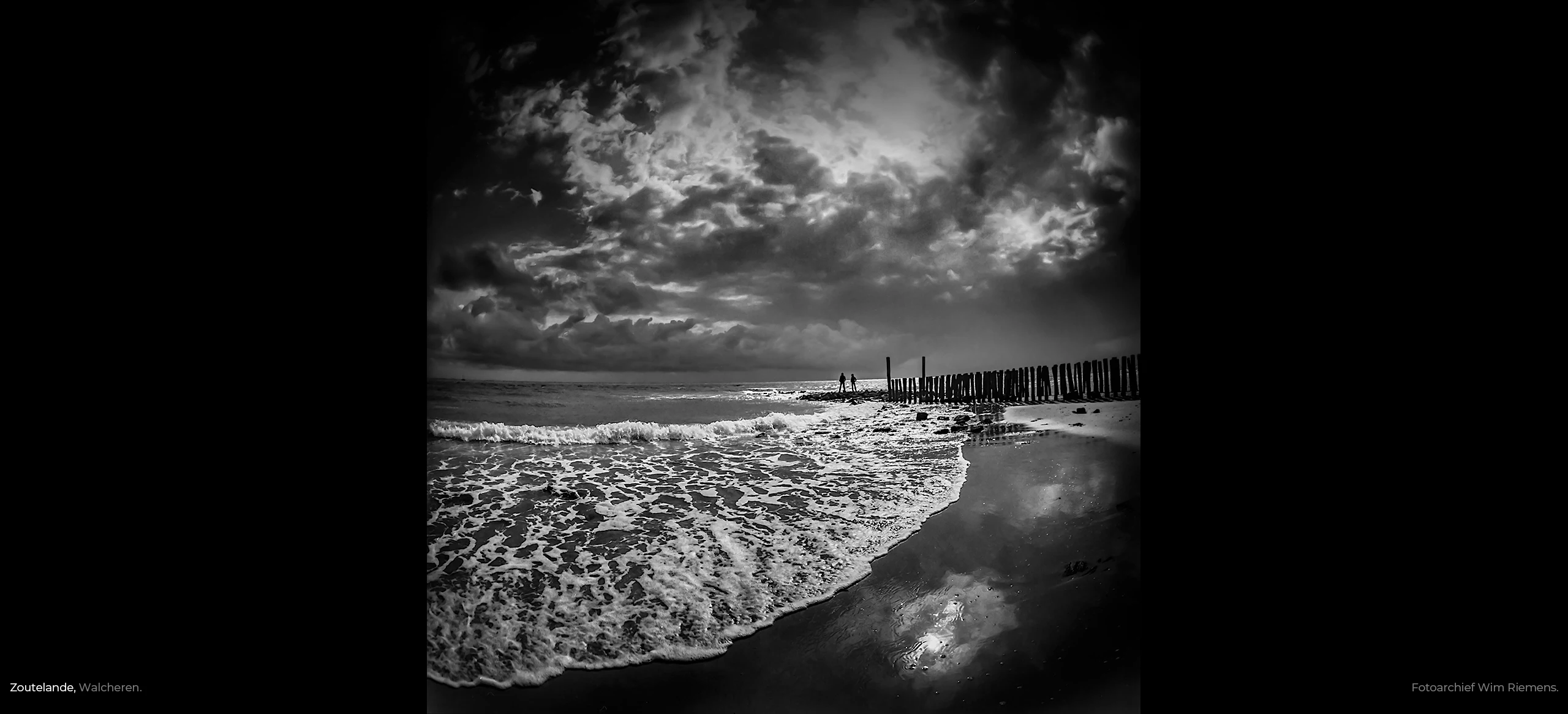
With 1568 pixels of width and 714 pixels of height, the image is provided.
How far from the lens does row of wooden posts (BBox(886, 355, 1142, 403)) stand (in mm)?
2688

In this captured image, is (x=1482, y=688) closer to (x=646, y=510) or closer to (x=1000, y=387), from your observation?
(x=1000, y=387)

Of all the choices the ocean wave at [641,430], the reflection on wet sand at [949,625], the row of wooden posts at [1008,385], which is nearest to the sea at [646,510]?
the ocean wave at [641,430]

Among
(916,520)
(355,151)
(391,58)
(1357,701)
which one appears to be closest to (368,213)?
(355,151)

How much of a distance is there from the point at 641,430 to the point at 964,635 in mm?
2274

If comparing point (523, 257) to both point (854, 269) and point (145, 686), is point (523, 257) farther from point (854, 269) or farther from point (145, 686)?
point (145, 686)

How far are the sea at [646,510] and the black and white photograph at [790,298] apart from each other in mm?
18

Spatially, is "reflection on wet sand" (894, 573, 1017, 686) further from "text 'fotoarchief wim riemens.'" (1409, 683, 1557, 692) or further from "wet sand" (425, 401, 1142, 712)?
"text 'fotoarchief wim riemens.'" (1409, 683, 1557, 692)

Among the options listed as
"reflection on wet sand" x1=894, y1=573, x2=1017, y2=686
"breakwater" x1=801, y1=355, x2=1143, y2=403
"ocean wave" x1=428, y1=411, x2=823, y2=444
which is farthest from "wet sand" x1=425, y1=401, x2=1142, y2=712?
"ocean wave" x1=428, y1=411, x2=823, y2=444

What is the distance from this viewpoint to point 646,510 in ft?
8.63

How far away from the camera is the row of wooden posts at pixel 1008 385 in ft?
8.82

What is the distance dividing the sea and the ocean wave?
11 millimetres

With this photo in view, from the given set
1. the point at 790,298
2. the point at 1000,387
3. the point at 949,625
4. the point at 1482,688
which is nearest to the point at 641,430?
the point at 790,298

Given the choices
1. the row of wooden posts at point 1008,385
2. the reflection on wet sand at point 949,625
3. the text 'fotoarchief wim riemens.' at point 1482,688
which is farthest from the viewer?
the row of wooden posts at point 1008,385

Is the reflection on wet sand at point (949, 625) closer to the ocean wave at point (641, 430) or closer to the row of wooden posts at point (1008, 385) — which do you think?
the row of wooden posts at point (1008, 385)
